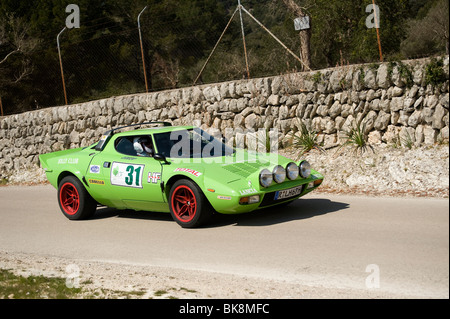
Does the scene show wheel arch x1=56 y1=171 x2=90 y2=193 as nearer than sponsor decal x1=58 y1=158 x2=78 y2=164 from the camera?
Yes

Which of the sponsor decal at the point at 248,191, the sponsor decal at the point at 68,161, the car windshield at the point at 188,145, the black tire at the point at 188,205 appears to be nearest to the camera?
the sponsor decal at the point at 248,191

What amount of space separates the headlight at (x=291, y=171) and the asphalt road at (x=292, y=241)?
631 millimetres

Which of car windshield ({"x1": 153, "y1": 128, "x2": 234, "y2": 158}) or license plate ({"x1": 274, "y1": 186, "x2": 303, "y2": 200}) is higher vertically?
car windshield ({"x1": 153, "y1": 128, "x2": 234, "y2": 158})

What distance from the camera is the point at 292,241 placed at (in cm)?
670

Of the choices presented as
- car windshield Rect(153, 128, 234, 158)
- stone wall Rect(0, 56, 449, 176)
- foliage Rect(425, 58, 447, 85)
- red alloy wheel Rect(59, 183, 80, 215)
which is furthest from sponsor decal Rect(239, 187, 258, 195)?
foliage Rect(425, 58, 447, 85)

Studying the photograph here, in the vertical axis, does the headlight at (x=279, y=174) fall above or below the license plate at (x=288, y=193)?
above

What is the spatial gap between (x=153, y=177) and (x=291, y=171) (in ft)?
6.74

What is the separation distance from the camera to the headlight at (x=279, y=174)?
24.8 ft

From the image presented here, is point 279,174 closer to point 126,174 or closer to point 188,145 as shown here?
point 188,145

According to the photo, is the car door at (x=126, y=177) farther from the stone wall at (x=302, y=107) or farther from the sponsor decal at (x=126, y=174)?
the stone wall at (x=302, y=107)

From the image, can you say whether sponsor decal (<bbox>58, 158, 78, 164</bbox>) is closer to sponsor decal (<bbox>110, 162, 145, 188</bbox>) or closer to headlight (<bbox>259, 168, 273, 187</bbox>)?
sponsor decal (<bbox>110, 162, 145, 188</bbox>)

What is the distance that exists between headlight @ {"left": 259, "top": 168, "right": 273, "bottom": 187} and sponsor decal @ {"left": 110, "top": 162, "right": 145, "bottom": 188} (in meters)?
1.94

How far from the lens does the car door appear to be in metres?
8.10

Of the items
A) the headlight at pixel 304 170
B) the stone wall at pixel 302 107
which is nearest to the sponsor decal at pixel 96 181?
the headlight at pixel 304 170
